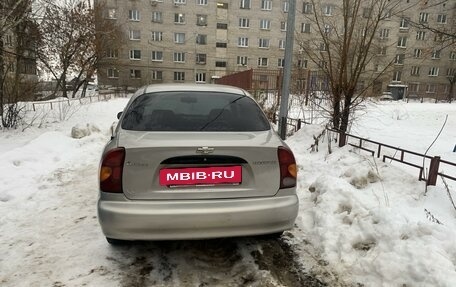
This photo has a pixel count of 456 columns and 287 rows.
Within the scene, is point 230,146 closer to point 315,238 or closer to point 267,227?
point 267,227

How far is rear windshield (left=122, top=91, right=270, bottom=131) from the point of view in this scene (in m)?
3.18

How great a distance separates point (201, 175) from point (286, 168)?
766 mm

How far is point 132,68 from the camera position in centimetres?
4859

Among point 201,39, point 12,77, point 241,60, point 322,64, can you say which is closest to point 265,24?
point 241,60

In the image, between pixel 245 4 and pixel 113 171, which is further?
pixel 245 4

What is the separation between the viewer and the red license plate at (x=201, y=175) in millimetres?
2688

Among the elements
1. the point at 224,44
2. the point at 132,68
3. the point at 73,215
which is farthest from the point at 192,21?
the point at 73,215

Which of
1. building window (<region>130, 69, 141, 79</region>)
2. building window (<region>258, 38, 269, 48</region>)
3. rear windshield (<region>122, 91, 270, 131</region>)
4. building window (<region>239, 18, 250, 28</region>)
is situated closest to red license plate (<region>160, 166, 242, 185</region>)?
rear windshield (<region>122, 91, 270, 131</region>)

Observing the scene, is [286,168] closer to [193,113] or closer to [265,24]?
[193,113]

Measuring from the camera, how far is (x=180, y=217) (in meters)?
2.64

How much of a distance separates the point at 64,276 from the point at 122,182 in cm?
97

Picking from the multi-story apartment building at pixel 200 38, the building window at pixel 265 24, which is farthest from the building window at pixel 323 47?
the building window at pixel 265 24

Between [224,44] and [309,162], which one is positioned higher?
[224,44]

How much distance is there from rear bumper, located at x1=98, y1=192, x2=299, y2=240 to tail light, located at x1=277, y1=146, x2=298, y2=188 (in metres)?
0.28
